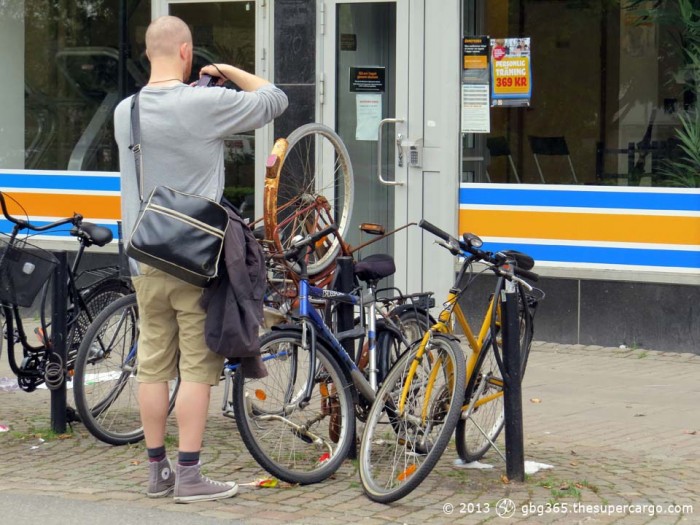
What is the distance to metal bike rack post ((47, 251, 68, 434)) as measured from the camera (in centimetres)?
677

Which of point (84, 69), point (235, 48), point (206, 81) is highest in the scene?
point (235, 48)

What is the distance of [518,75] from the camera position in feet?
31.9

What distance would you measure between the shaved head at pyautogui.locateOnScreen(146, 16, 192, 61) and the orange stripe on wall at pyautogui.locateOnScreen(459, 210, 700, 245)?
4.66 meters

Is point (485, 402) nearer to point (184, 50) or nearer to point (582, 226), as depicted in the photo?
point (184, 50)

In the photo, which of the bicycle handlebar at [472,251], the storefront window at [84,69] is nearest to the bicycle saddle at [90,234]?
the bicycle handlebar at [472,251]

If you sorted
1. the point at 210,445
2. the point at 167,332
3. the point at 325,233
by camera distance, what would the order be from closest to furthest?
1. the point at 167,332
2. the point at 325,233
3. the point at 210,445

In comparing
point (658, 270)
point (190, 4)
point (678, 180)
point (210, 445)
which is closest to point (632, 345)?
point (658, 270)

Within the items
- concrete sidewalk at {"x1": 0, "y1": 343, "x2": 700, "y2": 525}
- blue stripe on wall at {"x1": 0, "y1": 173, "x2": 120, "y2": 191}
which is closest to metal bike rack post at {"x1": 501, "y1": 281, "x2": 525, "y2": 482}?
concrete sidewalk at {"x1": 0, "y1": 343, "x2": 700, "y2": 525}

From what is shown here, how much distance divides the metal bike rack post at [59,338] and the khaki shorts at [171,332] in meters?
1.34

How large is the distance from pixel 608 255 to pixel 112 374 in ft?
13.6

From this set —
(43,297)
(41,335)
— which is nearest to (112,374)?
(41,335)

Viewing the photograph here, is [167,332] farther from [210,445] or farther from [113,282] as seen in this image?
[113,282]

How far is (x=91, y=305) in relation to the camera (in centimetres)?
710

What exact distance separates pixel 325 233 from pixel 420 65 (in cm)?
432
